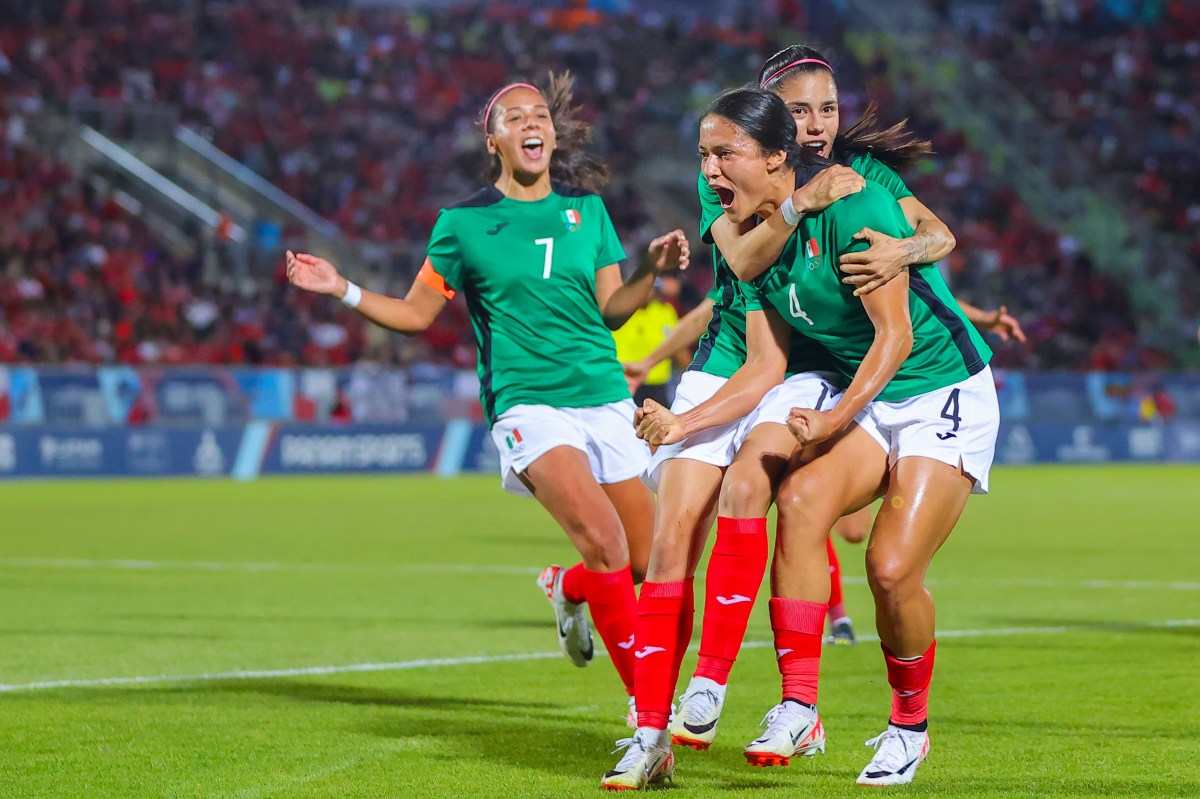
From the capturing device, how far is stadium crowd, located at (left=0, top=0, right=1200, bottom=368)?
28562mm

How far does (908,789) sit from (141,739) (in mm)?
2763

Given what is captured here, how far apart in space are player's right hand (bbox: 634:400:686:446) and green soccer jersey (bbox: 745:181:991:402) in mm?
579

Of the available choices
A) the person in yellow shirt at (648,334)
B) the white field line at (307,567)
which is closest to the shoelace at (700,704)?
the white field line at (307,567)

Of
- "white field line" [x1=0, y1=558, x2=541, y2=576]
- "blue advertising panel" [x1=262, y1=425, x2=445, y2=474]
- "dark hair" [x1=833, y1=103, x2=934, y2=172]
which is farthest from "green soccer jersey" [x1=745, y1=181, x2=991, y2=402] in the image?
"blue advertising panel" [x1=262, y1=425, x2=445, y2=474]

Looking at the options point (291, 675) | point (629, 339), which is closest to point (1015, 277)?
point (629, 339)

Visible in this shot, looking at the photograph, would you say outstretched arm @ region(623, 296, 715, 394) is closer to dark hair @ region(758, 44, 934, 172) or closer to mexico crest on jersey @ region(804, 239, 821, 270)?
dark hair @ region(758, 44, 934, 172)

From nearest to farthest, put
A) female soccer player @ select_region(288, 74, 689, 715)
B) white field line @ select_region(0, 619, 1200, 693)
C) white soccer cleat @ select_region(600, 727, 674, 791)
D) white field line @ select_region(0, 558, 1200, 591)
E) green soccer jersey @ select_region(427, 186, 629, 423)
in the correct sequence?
white soccer cleat @ select_region(600, 727, 674, 791) → female soccer player @ select_region(288, 74, 689, 715) → green soccer jersey @ select_region(427, 186, 629, 423) → white field line @ select_region(0, 619, 1200, 693) → white field line @ select_region(0, 558, 1200, 591)

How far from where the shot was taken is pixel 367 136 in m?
35.6

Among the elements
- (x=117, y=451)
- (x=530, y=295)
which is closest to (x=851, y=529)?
(x=530, y=295)

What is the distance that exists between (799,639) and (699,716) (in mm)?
427

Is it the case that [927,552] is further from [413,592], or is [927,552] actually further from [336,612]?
[413,592]

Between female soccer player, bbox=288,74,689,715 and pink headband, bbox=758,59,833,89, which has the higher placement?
pink headband, bbox=758,59,833,89

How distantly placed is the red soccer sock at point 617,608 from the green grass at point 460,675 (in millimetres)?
315

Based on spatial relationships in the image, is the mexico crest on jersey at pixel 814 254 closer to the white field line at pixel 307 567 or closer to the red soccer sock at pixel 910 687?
the red soccer sock at pixel 910 687
